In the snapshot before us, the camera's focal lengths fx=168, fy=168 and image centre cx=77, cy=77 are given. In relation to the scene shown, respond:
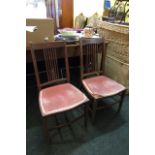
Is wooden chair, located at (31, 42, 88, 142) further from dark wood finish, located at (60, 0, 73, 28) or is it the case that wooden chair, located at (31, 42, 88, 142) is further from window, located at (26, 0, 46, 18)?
dark wood finish, located at (60, 0, 73, 28)

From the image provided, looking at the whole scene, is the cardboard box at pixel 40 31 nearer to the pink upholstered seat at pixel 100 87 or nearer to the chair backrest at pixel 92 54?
the chair backrest at pixel 92 54

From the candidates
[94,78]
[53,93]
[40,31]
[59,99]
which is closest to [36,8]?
[40,31]

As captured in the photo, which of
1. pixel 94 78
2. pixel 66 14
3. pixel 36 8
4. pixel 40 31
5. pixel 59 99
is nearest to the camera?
pixel 59 99

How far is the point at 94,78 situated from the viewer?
6.35 ft

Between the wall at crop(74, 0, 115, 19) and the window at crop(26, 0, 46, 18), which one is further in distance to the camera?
the wall at crop(74, 0, 115, 19)

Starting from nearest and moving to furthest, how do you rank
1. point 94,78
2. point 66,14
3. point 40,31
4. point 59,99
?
point 59,99 → point 40,31 → point 94,78 → point 66,14

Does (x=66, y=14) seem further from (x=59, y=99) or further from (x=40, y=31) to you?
(x=59, y=99)

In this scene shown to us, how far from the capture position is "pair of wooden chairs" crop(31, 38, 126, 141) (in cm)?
147

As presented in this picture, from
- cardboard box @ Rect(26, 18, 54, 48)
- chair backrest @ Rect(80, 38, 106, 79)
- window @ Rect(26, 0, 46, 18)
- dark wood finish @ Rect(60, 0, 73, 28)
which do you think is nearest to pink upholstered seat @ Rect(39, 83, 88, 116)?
chair backrest @ Rect(80, 38, 106, 79)

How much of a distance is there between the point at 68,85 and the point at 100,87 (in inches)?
13.3

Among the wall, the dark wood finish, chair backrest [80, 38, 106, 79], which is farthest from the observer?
the wall

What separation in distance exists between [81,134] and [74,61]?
63.2 inches
